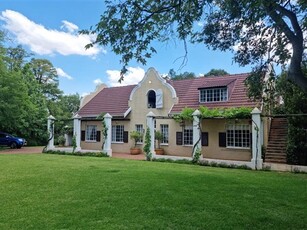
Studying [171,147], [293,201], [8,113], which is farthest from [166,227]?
[8,113]

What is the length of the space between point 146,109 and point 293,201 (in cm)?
1638

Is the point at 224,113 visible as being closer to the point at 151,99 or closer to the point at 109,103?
the point at 151,99

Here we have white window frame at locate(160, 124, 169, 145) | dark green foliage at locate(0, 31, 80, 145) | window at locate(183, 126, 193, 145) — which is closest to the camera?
window at locate(183, 126, 193, 145)

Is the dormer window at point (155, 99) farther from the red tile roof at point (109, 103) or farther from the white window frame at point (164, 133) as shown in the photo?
the red tile roof at point (109, 103)

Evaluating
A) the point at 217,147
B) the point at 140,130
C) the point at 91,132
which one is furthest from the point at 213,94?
the point at 91,132

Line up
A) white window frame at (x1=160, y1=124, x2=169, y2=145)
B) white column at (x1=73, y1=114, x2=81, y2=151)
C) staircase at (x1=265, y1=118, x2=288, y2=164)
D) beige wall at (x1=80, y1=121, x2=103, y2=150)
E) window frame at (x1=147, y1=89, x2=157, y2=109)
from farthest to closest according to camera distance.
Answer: beige wall at (x1=80, y1=121, x2=103, y2=150) < window frame at (x1=147, y1=89, x2=157, y2=109) < white column at (x1=73, y1=114, x2=81, y2=151) < white window frame at (x1=160, y1=124, x2=169, y2=145) < staircase at (x1=265, y1=118, x2=288, y2=164)

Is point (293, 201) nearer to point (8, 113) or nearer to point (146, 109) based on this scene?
point (146, 109)

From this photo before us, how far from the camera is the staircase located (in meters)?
16.8

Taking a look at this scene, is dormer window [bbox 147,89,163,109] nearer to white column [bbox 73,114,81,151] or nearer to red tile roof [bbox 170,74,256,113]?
red tile roof [bbox 170,74,256,113]

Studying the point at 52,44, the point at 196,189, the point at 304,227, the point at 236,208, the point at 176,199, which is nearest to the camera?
the point at 304,227

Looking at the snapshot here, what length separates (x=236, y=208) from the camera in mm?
6684

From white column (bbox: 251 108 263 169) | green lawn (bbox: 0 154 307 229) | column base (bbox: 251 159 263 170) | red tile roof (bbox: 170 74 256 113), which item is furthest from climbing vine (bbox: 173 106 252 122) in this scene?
green lawn (bbox: 0 154 307 229)

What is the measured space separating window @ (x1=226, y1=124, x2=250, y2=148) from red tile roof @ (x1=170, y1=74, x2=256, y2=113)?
1.48 m

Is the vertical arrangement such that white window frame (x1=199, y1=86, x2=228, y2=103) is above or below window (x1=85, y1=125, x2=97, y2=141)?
above
